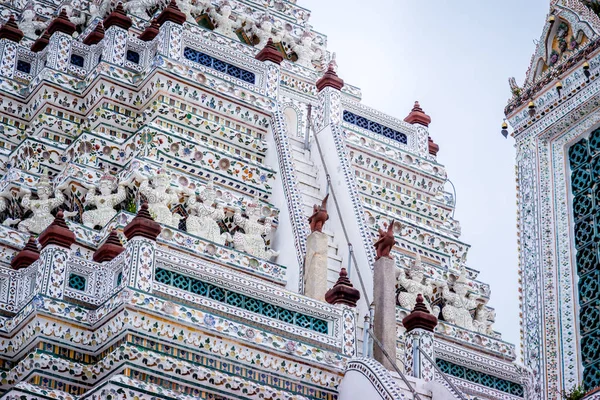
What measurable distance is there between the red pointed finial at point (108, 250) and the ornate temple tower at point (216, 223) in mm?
19

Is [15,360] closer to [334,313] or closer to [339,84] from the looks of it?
[334,313]

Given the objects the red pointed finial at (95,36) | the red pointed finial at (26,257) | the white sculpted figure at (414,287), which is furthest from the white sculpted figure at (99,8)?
the red pointed finial at (26,257)

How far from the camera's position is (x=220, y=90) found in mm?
23000

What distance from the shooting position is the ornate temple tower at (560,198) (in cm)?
2167

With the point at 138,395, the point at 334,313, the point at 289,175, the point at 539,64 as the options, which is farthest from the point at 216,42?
the point at 138,395

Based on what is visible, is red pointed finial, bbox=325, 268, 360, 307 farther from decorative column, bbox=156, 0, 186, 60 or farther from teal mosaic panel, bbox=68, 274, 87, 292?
decorative column, bbox=156, 0, 186, 60

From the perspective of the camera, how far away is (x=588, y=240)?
73.3 feet

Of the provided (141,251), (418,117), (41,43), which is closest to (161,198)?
(141,251)

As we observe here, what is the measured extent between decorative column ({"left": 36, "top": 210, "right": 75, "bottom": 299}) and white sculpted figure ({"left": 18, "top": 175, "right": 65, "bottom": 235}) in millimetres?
2435

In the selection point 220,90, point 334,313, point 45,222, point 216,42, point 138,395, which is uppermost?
point 216,42

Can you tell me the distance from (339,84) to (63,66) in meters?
4.61

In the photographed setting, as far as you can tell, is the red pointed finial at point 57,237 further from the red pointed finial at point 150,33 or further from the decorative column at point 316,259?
the red pointed finial at point 150,33

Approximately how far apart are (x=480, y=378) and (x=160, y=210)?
16.3ft

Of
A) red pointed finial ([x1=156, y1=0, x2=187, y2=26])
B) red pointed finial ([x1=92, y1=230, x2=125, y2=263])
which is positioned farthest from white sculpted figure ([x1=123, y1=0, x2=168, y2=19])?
red pointed finial ([x1=92, y1=230, x2=125, y2=263])
